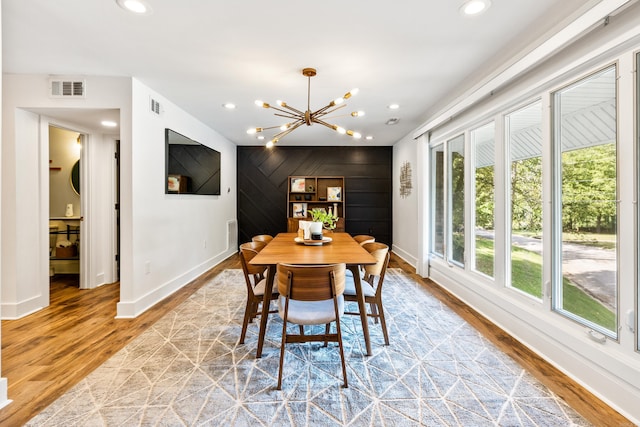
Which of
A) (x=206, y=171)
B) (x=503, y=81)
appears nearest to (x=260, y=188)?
(x=206, y=171)

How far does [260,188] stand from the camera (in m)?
6.72

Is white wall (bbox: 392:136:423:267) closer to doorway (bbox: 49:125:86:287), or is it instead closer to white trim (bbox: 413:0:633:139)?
white trim (bbox: 413:0:633:139)

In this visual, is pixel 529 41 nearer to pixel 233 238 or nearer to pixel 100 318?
pixel 100 318

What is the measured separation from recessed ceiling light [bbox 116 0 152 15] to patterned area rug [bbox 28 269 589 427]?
2.47 m

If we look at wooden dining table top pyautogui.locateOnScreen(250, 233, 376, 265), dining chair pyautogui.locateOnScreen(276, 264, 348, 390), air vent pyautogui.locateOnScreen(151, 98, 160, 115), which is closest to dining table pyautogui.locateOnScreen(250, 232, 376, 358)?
wooden dining table top pyautogui.locateOnScreen(250, 233, 376, 265)

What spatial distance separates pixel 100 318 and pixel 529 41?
14.9ft

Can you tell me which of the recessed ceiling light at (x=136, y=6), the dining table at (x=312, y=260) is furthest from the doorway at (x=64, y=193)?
the dining table at (x=312, y=260)

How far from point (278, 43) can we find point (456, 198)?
2940 mm

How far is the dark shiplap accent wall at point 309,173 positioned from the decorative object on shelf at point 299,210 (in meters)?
0.29

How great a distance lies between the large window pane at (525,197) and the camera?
248cm

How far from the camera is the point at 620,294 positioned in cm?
173

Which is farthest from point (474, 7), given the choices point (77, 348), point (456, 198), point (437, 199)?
point (77, 348)

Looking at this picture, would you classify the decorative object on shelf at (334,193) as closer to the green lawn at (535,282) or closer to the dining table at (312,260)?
the green lawn at (535,282)

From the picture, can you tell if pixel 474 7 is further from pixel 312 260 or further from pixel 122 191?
pixel 122 191
